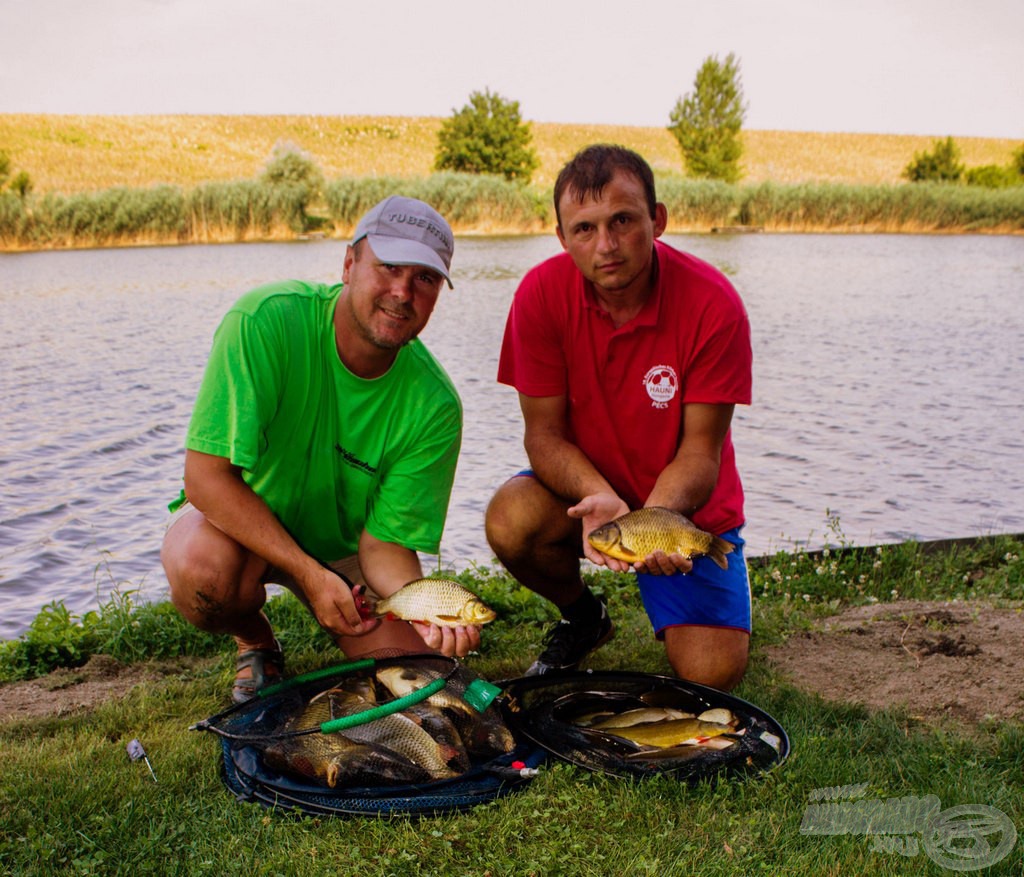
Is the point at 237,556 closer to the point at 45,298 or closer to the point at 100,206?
the point at 45,298

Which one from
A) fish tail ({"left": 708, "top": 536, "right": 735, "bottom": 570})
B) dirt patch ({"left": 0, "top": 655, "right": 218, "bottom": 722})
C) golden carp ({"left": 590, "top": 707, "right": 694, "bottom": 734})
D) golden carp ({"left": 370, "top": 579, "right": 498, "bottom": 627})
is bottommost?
dirt patch ({"left": 0, "top": 655, "right": 218, "bottom": 722})

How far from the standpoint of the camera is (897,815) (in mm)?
3096

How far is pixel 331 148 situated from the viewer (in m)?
→ 88.4

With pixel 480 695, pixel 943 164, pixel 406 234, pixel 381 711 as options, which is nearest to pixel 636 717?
pixel 480 695

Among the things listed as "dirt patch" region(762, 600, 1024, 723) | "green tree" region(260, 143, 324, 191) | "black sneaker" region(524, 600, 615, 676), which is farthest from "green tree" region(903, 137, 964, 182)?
"black sneaker" region(524, 600, 615, 676)

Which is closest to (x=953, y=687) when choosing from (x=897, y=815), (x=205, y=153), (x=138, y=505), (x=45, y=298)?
(x=897, y=815)

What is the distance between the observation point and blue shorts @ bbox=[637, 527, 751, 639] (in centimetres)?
419

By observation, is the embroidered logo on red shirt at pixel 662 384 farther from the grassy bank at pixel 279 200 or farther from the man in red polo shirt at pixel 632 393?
the grassy bank at pixel 279 200

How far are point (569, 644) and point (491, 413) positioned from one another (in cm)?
641

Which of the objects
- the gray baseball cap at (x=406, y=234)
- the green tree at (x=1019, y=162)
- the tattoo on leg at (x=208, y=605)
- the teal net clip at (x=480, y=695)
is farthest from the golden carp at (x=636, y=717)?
the green tree at (x=1019, y=162)

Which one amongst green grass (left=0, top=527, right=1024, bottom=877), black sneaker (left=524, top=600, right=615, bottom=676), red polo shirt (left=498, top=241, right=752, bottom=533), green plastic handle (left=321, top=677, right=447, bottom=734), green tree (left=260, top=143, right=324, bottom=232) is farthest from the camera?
green tree (left=260, top=143, right=324, bottom=232)

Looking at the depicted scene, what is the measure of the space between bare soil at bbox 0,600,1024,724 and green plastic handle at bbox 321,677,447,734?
1.45 m

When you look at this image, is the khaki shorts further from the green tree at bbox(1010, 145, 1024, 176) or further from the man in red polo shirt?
the green tree at bbox(1010, 145, 1024, 176)

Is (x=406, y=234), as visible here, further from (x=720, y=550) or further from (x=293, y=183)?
(x=293, y=183)
